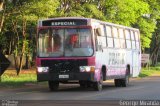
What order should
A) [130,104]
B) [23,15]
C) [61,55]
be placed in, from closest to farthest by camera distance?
[130,104]
[61,55]
[23,15]

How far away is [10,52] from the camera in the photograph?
53844 millimetres

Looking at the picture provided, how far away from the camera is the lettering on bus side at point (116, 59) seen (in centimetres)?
2873

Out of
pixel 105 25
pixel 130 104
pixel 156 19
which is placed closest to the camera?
pixel 130 104

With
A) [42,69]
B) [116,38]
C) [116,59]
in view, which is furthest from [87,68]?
[116,38]

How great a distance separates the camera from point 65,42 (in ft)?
83.9

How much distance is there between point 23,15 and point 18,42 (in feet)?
35.7

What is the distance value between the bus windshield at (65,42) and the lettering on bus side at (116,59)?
3321 mm

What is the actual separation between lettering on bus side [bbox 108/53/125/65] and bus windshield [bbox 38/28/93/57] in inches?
131

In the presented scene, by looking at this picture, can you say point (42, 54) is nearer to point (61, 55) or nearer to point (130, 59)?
point (61, 55)

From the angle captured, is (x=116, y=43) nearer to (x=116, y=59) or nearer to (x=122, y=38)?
(x=116, y=59)

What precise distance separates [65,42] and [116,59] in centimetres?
501

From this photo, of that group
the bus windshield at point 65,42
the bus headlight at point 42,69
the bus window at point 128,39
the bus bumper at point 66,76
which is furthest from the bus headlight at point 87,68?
the bus window at point 128,39

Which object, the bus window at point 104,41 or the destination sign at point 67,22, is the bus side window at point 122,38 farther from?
the destination sign at point 67,22

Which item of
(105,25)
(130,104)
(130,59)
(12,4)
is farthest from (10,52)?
(130,104)
